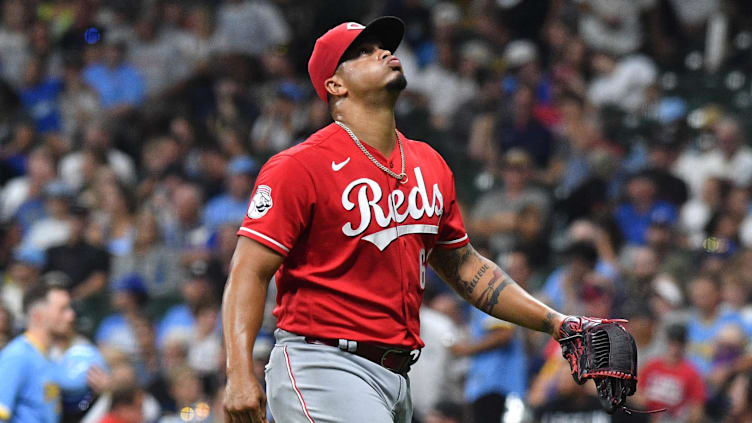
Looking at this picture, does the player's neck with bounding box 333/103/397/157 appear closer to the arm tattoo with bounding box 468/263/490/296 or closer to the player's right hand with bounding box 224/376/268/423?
the arm tattoo with bounding box 468/263/490/296

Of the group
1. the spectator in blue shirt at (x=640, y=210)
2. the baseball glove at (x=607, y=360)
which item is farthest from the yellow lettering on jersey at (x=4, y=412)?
the spectator in blue shirt at (x=640, y=210)

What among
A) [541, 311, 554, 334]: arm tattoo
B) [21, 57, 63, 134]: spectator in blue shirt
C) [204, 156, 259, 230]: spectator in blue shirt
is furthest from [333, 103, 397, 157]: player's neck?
[21, 57, 63, 134]: spectator in blue shirt

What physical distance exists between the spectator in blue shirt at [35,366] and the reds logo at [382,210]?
354 centimetres

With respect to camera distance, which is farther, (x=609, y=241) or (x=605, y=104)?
(x=605, y=104)

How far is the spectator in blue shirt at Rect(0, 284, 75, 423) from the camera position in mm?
6555

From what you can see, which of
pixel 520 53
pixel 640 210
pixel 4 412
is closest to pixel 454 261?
pixel 4 412

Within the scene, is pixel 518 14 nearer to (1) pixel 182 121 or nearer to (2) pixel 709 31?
(2) pixel 709 31

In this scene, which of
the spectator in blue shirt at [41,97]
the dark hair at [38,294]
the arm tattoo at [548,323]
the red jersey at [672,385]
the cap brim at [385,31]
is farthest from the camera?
the spectator in blue shirt at [41,97]

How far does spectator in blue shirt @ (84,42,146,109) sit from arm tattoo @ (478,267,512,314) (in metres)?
9.63

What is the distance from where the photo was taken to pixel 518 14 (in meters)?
12.4

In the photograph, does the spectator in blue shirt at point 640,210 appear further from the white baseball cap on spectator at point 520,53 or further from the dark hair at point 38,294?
the dark hair at point 38,294

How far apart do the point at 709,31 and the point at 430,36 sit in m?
3.17

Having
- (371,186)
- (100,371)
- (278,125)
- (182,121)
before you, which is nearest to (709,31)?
(278,125)

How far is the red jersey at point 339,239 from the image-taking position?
147 inches
